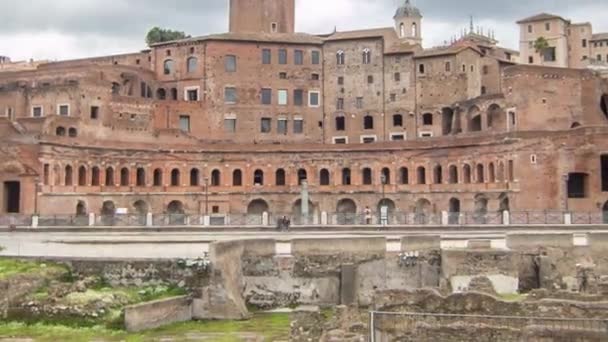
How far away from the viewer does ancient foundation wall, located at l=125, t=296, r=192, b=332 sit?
68.2 ft

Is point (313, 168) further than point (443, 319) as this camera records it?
Yes

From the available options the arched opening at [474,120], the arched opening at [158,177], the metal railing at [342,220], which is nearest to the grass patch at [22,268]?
the metal railing at [342,220]

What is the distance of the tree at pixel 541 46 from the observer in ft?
303

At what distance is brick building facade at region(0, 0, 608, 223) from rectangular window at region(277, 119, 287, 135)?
0.09 meters

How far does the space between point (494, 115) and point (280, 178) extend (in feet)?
60.0

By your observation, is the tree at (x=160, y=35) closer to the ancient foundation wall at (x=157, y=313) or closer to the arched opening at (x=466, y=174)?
the arched opening at (x=466, y=174)

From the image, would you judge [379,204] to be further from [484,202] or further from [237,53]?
[237,53]

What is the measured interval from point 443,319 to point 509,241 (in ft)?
36.6

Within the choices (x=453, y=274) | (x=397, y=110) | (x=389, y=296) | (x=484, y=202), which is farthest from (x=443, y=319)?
(x=397, y=110)

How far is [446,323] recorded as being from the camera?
16578mm

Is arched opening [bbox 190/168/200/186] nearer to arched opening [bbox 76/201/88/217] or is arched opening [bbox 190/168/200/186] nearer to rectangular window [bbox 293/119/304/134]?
arched opening [bbox 76/201/88/217]

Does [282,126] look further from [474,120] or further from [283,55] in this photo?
[474,120]

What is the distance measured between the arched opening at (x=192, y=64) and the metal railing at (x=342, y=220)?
28658 mm

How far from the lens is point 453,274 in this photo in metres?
26.0
